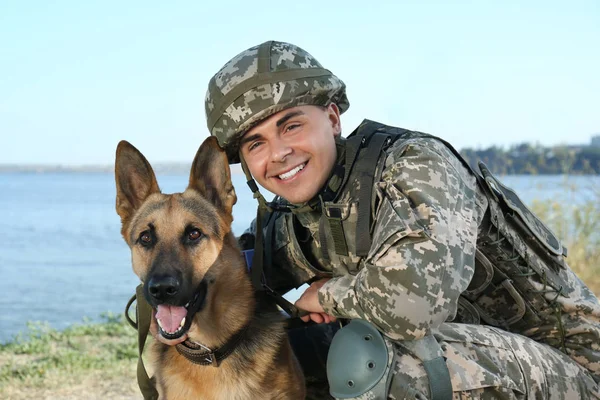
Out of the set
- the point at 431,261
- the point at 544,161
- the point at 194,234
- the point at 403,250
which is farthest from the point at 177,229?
the point at 544,161

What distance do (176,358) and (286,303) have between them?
643 millimetres

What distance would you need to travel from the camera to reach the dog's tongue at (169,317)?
3.07m

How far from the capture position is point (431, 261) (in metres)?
2.72

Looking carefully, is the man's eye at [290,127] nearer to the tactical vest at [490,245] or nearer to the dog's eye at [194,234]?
the tactical vest at [490,245]

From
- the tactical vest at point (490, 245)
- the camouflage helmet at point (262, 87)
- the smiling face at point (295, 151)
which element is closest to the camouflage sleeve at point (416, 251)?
the tactical vest at point (490, 245)

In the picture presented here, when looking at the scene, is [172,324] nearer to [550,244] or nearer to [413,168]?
[413,168]

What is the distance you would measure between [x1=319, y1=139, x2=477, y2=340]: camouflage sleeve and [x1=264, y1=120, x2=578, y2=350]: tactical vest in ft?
0.53

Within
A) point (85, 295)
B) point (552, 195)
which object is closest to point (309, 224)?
point (552, 195)

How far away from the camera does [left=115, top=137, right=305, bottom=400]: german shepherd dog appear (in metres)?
3.18

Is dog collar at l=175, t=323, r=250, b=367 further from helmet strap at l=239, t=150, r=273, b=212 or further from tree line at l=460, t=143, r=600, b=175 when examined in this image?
tree line at l=460, t=143, r=600, b=175

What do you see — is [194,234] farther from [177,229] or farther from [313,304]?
[313,304]

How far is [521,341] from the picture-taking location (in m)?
3.10

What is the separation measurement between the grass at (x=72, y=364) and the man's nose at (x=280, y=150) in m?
2.16

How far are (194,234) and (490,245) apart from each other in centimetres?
149
